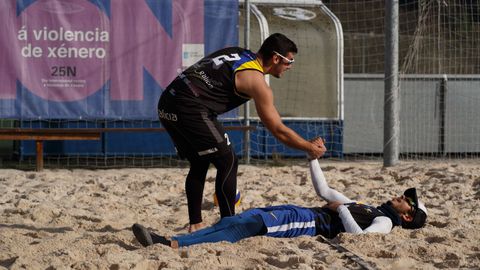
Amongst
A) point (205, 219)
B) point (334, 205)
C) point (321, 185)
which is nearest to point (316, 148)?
point (321, 185)

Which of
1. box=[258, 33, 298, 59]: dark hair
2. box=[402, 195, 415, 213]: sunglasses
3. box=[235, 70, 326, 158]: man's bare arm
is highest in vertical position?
box=[258, 33, 298, 59]: dark hair

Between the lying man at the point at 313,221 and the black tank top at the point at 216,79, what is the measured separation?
2.38 ft

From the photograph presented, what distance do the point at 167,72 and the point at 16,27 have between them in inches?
81.6

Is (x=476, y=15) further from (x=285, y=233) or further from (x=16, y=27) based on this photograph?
(x=285, y=233)

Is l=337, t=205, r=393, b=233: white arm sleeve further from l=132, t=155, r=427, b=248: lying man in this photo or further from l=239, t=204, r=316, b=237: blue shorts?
l=239, t=204, r=316, b=237: blue shorts

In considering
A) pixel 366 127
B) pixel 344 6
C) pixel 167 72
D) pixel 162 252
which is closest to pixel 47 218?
pixel 162 252

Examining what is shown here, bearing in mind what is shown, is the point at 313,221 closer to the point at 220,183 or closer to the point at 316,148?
the point at 316,148

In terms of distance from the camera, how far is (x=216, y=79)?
17.8 feet

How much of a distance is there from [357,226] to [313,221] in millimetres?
294

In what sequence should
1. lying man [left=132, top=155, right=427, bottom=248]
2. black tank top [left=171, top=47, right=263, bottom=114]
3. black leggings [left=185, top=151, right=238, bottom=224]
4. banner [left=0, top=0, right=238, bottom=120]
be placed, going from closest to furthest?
lying man [left=132, top=155, right=427, bottom=248] < black tank top [left=171, top=47, right=263, bottom=114] < black leggings [left=185, top=151, right=238, bottom=224] < banner [left=0, top=0, right=238, bottom=120]

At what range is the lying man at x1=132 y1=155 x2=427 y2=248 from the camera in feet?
16.2

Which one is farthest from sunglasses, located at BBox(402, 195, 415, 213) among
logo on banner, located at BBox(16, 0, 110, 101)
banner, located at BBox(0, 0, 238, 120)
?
logo on banner, located at BBox(16, 0, 110, 101)

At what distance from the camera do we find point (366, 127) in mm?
13828

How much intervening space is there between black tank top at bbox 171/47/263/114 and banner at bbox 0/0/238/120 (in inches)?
222
